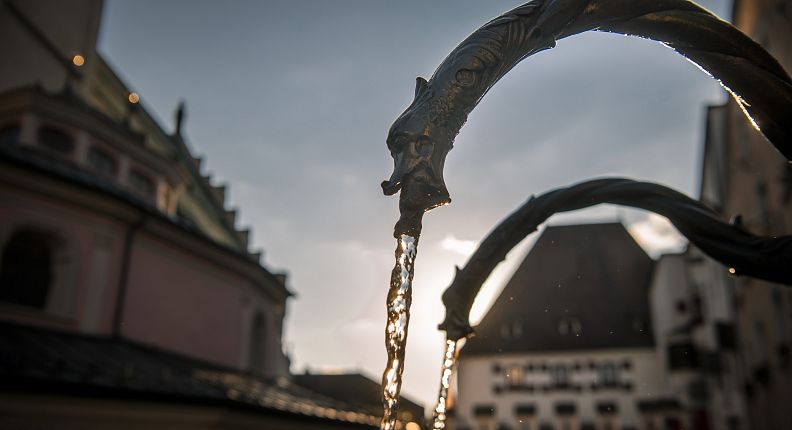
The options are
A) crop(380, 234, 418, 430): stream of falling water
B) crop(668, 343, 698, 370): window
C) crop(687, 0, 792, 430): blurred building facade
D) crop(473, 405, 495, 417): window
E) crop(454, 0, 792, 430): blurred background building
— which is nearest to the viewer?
crop(380, 234, 418, 430): stream of falling water

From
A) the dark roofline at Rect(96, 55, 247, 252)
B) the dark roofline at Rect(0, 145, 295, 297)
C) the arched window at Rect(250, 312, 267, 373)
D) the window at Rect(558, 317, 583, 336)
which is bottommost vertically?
the arched window at Rect(250, 312, 267, 373)

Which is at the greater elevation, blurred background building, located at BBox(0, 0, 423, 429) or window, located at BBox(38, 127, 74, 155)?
window, located at BBox(38, 127, 74, 155)

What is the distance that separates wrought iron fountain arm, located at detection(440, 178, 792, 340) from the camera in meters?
1.70

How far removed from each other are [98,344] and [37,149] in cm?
460

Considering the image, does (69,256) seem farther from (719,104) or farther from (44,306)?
(719,104)

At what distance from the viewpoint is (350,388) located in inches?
1762

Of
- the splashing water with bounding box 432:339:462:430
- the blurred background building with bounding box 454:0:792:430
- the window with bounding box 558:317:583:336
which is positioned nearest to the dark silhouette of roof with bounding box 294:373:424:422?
the blurred background building with bounding box 454:0:792:430

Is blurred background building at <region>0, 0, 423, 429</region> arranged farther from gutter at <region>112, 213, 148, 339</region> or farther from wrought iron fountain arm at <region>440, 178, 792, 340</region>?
wrought iron fountain arm at <region>440, 178, 792, 340</region>

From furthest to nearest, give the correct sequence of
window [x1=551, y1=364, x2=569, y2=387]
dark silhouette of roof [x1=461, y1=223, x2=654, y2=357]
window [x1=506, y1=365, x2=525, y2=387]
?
dark silhouette of roof [x1=461, y1=223, x2=654, y2=357] < window [x1=506, y1=365, x2=525, y2=387] < window [x1=551, y1=364, x2=569, y2=387]

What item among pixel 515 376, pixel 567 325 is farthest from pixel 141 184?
pixel 567 325

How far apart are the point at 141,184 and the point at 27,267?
466 centimetres

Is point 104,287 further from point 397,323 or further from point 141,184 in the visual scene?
point 397,323

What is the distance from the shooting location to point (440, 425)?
2258mm

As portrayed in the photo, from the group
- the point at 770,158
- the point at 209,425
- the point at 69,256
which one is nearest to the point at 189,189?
the point at 69,256
